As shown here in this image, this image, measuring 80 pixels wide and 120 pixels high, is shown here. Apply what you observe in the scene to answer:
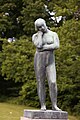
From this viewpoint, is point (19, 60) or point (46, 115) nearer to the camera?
point (46, 115)

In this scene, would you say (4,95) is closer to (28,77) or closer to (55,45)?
(28,77)

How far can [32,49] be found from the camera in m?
23.6

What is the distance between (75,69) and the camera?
20562 mm

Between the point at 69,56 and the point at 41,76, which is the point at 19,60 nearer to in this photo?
the point at 69,56

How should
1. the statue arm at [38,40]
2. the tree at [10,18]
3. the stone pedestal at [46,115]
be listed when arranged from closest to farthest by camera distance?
the stone pedestal at [46,115], the statue arm at [38,40], the tree at [10,18]

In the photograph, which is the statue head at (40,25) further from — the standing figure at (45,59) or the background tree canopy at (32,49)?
the background tree canopy at (32,49)

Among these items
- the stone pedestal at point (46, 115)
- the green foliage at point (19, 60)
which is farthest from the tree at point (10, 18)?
the stone pedestal at point (46, 115)

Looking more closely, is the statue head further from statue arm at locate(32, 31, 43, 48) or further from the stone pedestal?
the stone pedestal

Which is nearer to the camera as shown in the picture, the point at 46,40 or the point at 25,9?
the point at 46,40

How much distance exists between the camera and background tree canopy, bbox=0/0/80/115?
2058 cm

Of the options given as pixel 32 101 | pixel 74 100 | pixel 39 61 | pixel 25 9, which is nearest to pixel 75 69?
pixel 74 100

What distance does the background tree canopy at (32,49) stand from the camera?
2058 cm

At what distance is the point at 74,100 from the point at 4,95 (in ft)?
24.2

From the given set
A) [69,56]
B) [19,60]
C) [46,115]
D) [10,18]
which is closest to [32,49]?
[19,60]
